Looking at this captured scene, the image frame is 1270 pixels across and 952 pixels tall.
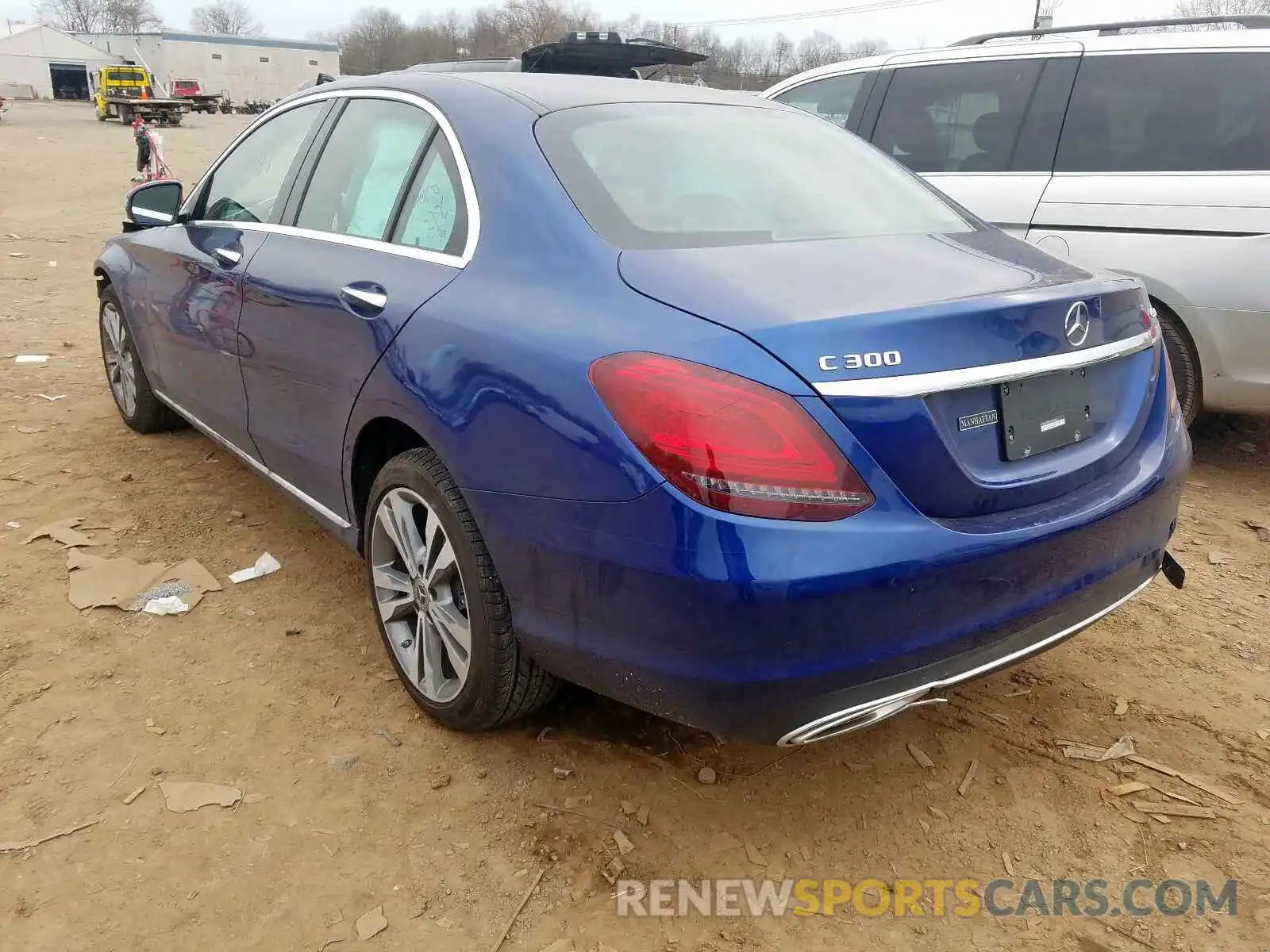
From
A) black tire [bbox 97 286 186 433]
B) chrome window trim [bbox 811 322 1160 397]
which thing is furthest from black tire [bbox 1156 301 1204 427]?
black tire [bbox 97 286 186 433]

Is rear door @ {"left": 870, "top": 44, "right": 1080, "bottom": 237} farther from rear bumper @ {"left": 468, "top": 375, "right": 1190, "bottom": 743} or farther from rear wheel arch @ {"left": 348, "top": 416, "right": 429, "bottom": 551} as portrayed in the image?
rear wheel arch @ {"left": 348, "top": 416, "right": 429, "bottom": 551}

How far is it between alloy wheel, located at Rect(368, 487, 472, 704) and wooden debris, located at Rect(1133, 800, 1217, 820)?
1.67 meters

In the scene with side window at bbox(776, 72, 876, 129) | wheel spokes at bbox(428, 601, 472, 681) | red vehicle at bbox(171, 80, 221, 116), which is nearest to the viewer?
wheel spokes at bbox(428, 601, 472, 681)

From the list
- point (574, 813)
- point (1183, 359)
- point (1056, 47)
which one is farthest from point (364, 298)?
point (1056, 47)

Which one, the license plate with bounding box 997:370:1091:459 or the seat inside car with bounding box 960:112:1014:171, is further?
the seat inside car with bounding box 960:112:1014:171

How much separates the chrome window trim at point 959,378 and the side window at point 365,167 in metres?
1.51

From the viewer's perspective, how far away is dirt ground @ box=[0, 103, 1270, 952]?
6.56 feet

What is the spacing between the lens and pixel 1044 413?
201cm

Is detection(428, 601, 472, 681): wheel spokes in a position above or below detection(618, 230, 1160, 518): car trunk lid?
below

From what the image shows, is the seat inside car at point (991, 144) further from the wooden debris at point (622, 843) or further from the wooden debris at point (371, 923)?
the wooden debris at point (371, 923)

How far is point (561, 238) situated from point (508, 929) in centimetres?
147

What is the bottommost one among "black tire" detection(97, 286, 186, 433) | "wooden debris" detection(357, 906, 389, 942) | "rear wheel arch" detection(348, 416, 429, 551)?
"wooden debris" detection(357, 906, 389, 942)

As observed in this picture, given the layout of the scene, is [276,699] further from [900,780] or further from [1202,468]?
[1202,468]

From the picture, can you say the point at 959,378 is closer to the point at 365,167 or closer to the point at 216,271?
the point at 365,167
